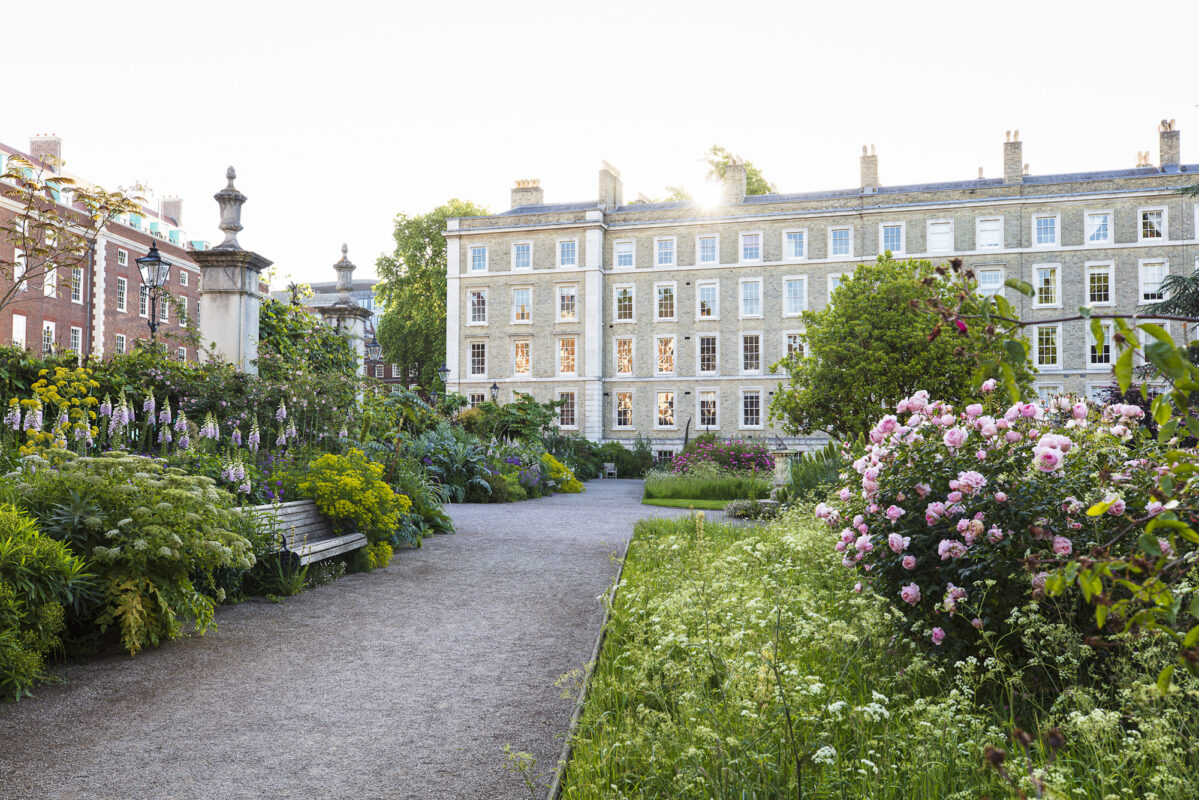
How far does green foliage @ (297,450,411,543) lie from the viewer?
862 cm

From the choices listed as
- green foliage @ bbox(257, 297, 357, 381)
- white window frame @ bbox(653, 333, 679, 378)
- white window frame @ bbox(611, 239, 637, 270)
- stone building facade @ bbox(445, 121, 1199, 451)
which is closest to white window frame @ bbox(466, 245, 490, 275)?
stone building facade @ bbox(445, 121, 1199, 451)

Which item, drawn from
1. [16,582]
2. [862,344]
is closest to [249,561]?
[16,582]

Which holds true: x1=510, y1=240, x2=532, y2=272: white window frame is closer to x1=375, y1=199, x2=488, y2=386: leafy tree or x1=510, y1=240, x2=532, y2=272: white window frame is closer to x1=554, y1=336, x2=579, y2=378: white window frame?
x1=554, y1=336, x2=579, y2=378: white window frame

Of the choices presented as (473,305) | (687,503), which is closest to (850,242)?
(473,305)

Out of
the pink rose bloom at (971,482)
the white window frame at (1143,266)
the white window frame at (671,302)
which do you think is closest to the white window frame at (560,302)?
the white window frame at (671,302)

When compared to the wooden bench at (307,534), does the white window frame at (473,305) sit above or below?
above

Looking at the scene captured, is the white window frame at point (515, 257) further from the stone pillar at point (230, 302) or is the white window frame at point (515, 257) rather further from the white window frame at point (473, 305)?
the stone pillar at point (230, 302)

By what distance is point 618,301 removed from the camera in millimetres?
41281

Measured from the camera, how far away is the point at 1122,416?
4.89m

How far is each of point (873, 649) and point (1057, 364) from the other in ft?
122

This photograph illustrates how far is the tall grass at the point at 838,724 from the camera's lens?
285cm

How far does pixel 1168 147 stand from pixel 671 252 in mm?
22267

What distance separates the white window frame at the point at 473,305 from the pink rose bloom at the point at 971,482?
3897 cm

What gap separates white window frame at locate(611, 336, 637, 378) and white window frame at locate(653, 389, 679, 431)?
5.43ft
